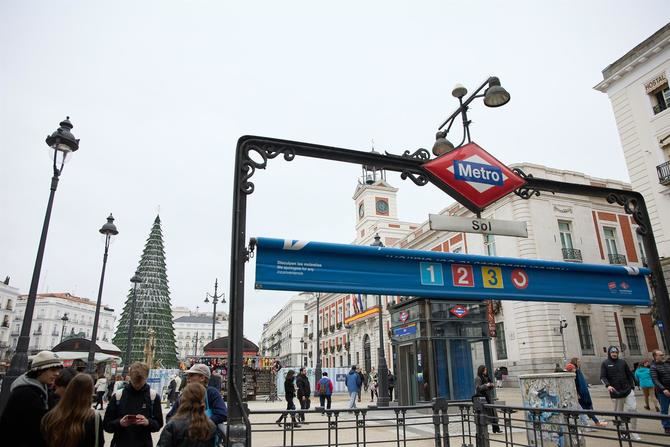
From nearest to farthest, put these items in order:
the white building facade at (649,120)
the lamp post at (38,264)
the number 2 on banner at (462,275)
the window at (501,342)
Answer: the number 2 on banner at (462,275) < the lamp post at (38,264) < the white building facade at (649,120) < the window at (501,342)

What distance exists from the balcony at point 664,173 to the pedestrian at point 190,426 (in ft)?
67.6

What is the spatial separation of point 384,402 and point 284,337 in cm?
7844

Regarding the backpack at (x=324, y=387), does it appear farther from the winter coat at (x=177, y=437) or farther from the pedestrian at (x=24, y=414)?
the pedestrian at (x=24, y=414)

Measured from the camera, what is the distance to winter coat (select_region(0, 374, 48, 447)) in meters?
3.28

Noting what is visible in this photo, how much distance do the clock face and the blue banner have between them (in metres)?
42.4

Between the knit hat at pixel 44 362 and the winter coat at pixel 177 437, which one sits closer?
the winter coat at pixel 177 437

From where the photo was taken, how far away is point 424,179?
5238 mm

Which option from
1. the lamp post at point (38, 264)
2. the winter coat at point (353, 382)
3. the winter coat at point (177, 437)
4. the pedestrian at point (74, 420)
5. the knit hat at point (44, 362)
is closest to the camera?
the pedestrian at point (74, 420)

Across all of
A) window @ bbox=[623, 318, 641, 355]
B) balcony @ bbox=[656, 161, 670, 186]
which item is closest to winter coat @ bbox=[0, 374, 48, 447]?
balcony @ bbox=[656, 161, 670, 186]

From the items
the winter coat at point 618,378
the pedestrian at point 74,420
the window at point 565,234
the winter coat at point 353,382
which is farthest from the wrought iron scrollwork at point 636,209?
the window at point 565,234

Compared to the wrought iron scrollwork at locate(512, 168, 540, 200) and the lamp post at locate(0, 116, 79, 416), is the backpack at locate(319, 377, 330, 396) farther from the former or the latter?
the wrought iron scrollwork at locate(512, 168, 540, 200)

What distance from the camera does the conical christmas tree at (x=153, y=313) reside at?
41.1 m

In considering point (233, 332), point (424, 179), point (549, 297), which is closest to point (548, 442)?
point (549, 297)

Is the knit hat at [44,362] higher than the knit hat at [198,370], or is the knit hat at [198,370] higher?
the knit hat at [44,362]
